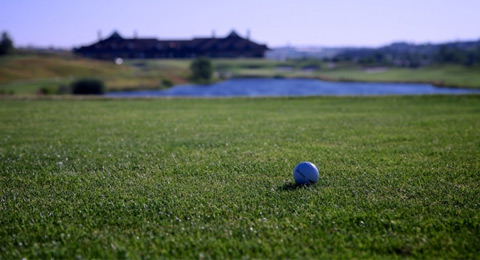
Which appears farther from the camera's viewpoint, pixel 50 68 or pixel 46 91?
pixel 50 68

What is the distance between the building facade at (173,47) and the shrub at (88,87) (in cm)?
1768

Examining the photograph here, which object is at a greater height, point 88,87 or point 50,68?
point 50,68

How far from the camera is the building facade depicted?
74312 millimetres

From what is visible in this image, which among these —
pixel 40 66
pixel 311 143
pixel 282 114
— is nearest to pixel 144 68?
pixel 40 66

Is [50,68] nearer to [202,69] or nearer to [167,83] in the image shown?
[167,83]

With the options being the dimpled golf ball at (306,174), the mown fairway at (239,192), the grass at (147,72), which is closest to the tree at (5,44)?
the grass at (147,72)

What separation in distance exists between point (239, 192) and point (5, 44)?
11128 cm

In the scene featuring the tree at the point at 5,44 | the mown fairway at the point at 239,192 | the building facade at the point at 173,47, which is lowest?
the mown fairway at the point at 239,192

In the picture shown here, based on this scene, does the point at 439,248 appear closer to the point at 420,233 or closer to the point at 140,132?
the point at 420,233

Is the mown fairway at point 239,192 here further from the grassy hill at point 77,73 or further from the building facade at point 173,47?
the building facade at point 173,47

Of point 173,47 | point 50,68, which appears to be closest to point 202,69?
point 173,47

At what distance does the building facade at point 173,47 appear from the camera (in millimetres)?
74312

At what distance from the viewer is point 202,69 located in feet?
266

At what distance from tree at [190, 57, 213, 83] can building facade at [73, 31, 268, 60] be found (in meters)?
2.14
